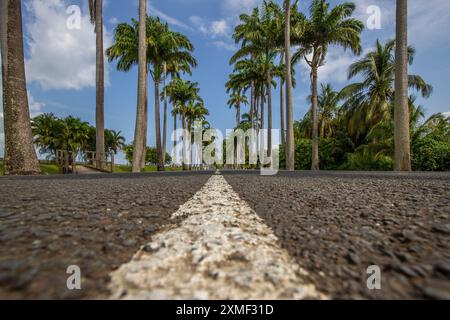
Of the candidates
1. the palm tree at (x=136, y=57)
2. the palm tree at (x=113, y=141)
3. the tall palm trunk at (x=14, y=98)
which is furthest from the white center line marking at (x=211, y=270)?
the palm tree at (x=113, y=141)

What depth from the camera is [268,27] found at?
19016mm

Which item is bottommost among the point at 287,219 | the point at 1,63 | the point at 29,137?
the point at 287,219

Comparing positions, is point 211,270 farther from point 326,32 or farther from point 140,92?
point 326,32

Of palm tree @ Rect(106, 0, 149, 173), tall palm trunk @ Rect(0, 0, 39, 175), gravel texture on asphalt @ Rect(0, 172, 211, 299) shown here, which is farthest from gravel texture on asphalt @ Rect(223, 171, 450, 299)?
palm tree @ Rect(106, 0, 149, 173)

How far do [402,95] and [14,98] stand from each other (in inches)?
528

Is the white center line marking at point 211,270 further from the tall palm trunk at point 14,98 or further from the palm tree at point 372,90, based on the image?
the palm tree at point 372,90

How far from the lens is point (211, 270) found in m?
0.53

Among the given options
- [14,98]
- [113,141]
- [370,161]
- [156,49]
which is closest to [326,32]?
[370,161]

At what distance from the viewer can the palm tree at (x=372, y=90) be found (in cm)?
1791

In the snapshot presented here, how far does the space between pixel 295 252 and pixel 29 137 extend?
9433mm

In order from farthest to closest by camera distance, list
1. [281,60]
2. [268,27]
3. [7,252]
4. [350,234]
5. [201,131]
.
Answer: [201,131], [281,60], [268,27], [350,234], [7,252]

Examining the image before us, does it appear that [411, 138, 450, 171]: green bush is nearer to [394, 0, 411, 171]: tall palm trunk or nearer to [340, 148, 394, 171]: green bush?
[340, 148, 394, 171]: green bush
